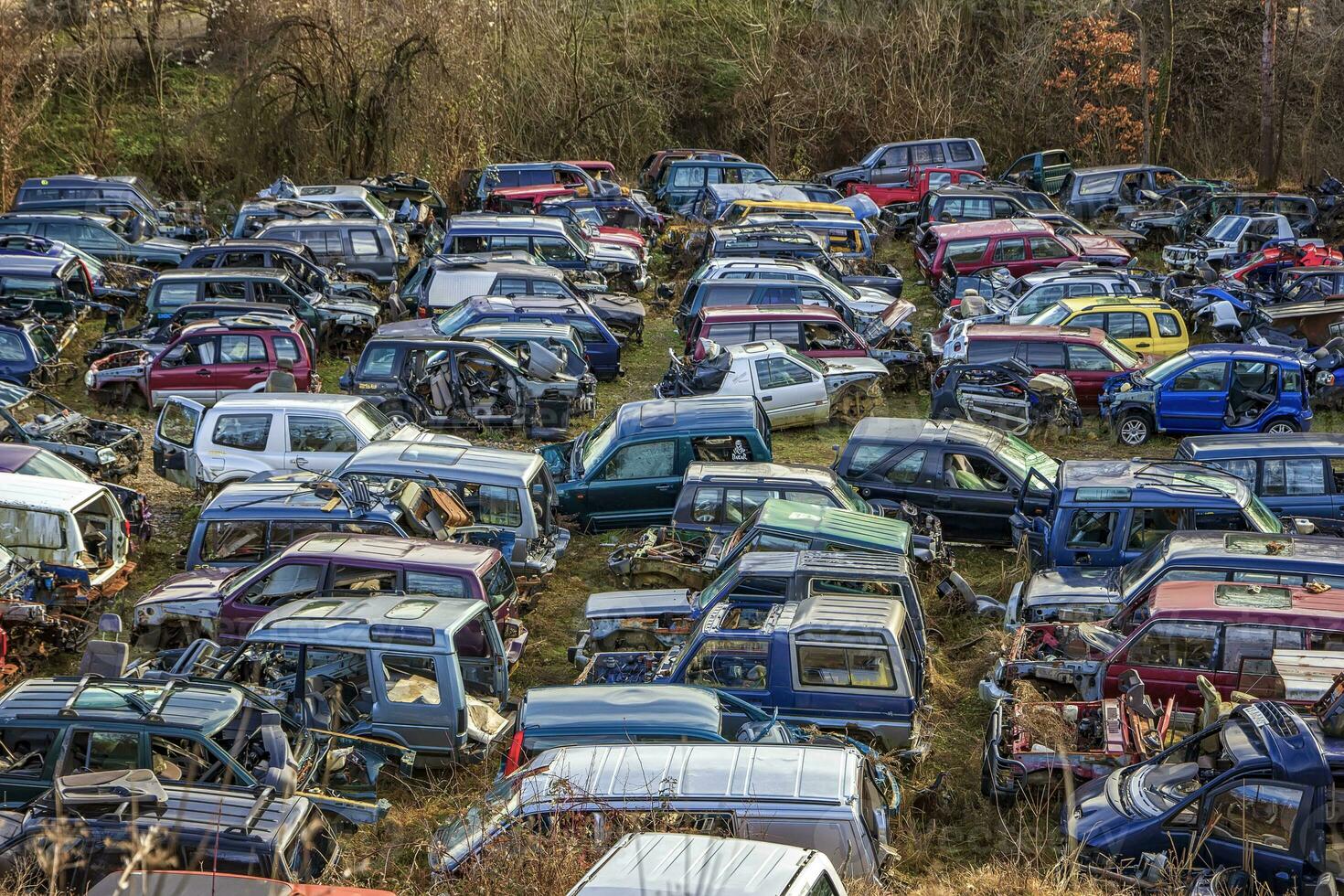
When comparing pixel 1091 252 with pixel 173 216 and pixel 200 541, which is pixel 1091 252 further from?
pixel 173 216

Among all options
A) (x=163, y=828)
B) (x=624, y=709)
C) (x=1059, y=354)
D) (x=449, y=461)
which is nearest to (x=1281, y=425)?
(x=1059, y=354)

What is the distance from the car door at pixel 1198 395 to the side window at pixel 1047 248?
253 inches

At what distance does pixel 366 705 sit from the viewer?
9.95 m

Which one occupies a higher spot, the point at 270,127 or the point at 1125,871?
the point at 270,127

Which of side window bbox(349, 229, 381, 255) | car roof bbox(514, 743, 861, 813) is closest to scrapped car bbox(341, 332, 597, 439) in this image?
side window bbox(349, 229, 381, 255)

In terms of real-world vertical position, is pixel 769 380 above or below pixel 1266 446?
below

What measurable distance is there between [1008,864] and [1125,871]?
0.71 meters

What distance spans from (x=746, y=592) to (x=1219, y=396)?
29.3 ft

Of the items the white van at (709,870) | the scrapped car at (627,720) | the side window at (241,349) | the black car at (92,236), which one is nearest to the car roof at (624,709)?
the scrapped car at (627,720)

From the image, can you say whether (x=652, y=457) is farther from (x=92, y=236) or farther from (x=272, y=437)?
(x=92, y=236)

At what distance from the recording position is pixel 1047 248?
2327 centimetres

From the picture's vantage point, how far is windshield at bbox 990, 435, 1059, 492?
14242 millimetres

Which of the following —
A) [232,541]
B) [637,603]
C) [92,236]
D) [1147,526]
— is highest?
[92,236]

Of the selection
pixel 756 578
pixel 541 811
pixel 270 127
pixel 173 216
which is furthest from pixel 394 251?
pixel 541 811
